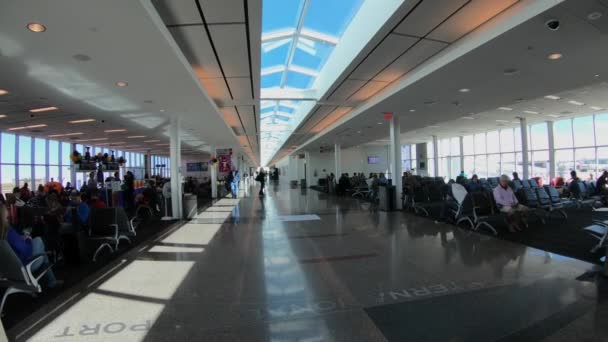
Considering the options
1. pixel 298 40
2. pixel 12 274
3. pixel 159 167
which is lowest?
pixel 12 274

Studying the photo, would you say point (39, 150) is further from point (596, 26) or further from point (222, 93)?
point (596, 26)

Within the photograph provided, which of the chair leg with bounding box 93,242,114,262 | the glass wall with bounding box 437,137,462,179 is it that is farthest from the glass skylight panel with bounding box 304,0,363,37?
the glass wall with bounding box 437,137,462,179

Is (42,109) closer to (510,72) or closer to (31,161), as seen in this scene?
(31,161)

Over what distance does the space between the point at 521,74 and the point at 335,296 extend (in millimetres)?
6364

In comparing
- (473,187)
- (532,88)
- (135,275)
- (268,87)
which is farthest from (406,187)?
(135,275)

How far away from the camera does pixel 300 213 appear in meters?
10.8

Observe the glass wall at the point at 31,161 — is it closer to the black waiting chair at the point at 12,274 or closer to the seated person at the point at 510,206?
the black waiting chair at the point at 12,274

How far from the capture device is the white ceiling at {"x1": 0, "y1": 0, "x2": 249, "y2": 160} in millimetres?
3488

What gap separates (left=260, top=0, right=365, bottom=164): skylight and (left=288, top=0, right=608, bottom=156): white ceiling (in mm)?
2164

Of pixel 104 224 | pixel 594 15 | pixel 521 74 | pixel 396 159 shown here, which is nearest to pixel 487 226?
pixel 521 74

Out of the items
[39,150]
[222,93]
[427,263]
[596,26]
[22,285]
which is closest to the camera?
[22,285]

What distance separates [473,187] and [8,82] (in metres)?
12.3

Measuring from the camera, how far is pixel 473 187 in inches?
397

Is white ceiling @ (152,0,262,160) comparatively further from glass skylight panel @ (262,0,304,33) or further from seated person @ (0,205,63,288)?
seated person @ (0,205,63,288)
